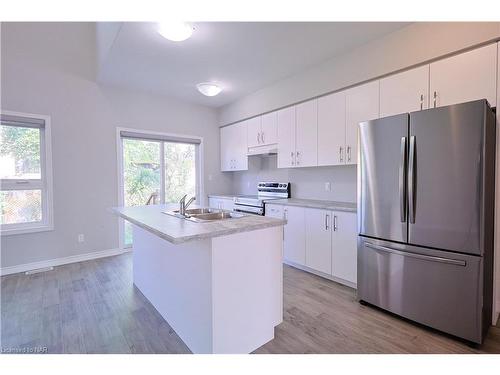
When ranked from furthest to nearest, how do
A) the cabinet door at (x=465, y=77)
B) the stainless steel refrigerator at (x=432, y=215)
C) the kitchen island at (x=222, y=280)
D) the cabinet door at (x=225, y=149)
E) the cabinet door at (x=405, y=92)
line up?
the cabinet door at (x=225, y=149) → the cabinet door at (x=405, y=92) → the cabinet door at (x=465, y=77) → the stainless steel refrigerator at (x=432, y=215) → the kitchen island at (x=222, y=280)

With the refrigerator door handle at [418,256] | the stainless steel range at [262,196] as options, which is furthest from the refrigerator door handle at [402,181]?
the stainless steel range at [262,196]

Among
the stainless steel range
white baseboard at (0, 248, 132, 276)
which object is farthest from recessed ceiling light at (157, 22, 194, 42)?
white baseboard at (0, 248, 132, 276)

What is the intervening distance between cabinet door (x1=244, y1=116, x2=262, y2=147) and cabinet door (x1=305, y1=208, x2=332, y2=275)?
168 centimetres

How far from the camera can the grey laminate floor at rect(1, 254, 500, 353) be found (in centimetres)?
184

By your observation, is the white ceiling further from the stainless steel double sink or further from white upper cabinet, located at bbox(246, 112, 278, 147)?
the stainless steel double sink

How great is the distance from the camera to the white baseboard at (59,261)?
10.8 ft

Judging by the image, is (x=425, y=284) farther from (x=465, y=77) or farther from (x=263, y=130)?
(x=263, y=130)

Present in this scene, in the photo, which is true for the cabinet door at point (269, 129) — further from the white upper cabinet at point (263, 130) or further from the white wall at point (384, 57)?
the white wall at point (384, 57)

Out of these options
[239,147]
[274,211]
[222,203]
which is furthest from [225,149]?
[274,211]

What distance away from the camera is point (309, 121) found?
3477 mm

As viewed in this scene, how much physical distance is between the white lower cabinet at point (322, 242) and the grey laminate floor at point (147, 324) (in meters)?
0.21

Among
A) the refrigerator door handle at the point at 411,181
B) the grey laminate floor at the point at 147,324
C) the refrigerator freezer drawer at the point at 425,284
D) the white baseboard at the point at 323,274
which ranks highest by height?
the refrigerator door handle at the point at 411,181
